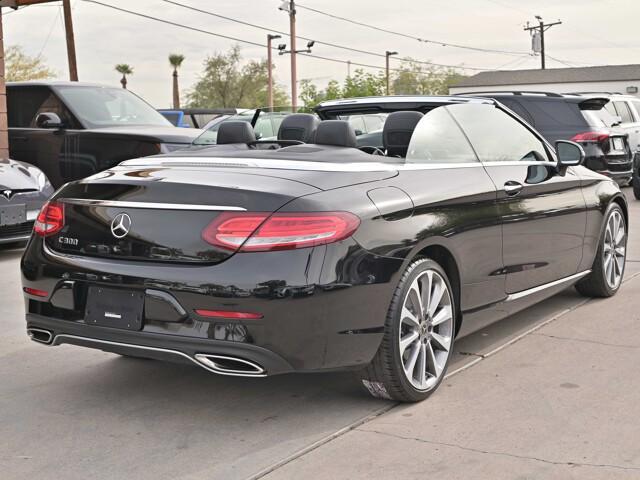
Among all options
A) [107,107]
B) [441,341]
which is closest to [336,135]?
[441,341]

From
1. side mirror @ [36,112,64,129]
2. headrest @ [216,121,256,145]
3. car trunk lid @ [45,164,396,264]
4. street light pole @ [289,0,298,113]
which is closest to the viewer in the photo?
car trunk lid @ [45,164,396,264]

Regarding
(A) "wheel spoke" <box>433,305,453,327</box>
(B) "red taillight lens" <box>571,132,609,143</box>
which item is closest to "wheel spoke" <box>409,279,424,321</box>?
(A) "wheel spoke" <box>433,305,453,327</box>

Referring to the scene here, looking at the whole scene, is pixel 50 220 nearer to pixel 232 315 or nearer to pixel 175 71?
pixel 232 315

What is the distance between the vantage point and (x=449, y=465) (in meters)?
3.46

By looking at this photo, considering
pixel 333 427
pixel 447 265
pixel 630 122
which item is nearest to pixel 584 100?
pixel 630 122

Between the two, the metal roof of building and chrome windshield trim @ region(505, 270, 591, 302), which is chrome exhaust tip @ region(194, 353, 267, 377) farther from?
the metal roof of building

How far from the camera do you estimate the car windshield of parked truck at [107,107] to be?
11922mm

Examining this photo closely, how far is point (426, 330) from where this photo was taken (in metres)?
4.30

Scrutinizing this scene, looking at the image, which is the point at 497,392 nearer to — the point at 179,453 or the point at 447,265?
the point at 447,265

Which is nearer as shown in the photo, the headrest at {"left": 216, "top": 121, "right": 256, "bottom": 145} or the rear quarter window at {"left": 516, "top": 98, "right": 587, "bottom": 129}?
the headrest at {"left": 216, "top": 121, "right": 256, "bottom": 145}

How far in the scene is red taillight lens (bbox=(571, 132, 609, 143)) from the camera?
1440cm

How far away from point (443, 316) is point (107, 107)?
8821mm

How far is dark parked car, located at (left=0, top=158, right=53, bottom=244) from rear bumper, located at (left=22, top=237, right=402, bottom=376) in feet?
17.2

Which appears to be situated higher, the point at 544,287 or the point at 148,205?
the point at 148,205
